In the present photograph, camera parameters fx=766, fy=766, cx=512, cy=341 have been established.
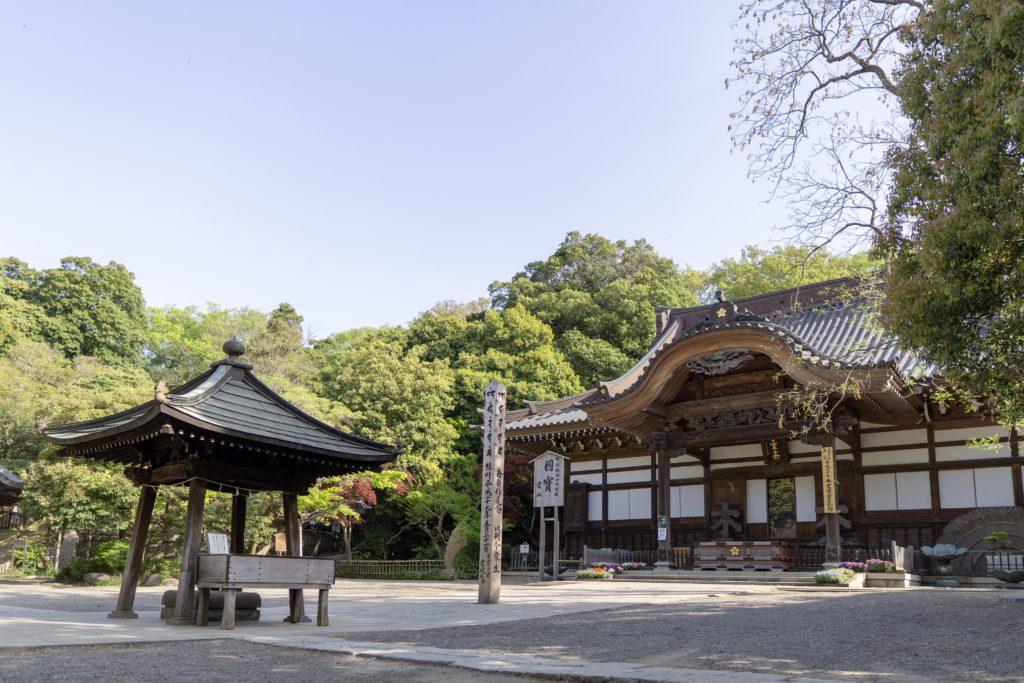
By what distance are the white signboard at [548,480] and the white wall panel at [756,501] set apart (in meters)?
5.01

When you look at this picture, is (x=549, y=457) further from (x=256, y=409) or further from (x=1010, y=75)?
(x=1010, y=75)

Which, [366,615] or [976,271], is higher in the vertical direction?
[976,271]

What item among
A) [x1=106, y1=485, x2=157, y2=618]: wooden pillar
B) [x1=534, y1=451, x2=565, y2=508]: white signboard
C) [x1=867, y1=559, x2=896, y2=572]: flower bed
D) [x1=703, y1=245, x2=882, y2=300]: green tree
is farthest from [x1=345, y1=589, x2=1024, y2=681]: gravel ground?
[x1=703, y1=245, x2=882, y2=300]: green tree

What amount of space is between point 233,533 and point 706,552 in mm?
10502

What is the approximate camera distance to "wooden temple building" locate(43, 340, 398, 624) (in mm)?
8266

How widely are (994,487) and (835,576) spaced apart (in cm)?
439

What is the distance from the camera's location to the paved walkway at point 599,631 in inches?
202

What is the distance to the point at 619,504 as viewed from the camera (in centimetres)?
2089

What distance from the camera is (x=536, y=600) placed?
450 inches

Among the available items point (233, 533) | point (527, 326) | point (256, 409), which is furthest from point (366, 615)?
point (527, 326)

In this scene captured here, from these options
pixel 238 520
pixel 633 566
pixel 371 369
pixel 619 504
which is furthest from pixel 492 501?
pixel 371 369

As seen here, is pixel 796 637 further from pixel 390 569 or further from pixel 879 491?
pixel 390 569

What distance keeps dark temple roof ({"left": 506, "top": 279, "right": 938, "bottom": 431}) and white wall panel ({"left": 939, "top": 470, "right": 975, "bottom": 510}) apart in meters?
2.45

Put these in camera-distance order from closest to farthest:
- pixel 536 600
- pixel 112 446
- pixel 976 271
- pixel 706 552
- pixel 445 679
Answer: pixel 445 679 < pixel 976 271 < pixel 112 446 < pixel 536 600 < pixel 706 552
